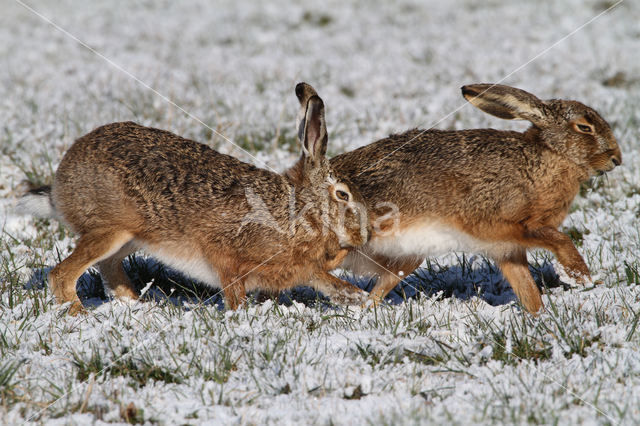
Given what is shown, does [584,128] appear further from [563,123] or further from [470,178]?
[470,178]

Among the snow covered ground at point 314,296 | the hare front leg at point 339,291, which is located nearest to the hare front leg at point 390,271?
the snow covered ground at point 314,296

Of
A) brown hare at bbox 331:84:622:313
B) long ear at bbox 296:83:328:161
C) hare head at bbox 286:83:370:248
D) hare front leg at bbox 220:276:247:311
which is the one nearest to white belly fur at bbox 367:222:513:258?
brown hare at bbox 331:84:622:313

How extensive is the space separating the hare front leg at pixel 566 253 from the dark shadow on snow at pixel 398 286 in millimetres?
413

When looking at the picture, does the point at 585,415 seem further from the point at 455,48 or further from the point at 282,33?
the point at 282,33

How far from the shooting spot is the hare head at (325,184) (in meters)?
5.39

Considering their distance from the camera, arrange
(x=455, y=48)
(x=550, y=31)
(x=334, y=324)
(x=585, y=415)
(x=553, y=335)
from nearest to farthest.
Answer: (x=585, y=415) → (x=553, y=335) → (x=334, y=324) → (x=455, y=48) → (x=550, y=31)

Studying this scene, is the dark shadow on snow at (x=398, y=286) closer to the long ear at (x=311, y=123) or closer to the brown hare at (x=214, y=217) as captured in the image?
the brown hare at (x=214, y=217)

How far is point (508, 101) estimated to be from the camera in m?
5.80

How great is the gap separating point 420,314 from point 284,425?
5.45 feet

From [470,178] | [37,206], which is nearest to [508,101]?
[470,178]

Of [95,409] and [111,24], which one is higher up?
[111,24]

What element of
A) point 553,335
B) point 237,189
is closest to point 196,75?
point 237,189

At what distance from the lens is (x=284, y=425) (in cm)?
349

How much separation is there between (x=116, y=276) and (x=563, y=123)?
3704 mm
